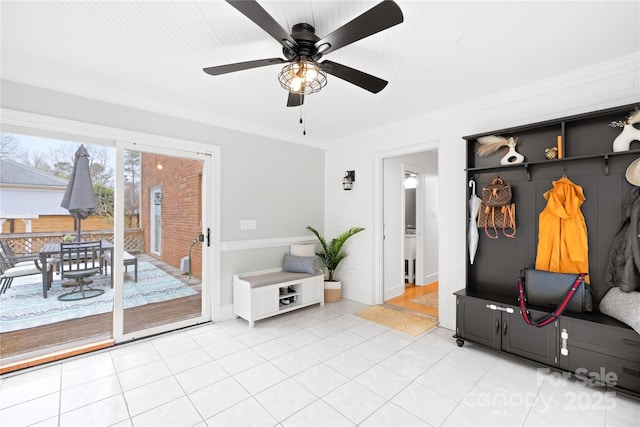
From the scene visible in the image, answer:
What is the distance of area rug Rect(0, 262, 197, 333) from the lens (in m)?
3.12

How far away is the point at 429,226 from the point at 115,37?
5213mm

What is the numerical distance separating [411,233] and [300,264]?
2556 mm

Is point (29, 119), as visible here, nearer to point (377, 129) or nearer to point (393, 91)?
point (393, 91)

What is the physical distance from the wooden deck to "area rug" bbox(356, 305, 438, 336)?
2267 mm

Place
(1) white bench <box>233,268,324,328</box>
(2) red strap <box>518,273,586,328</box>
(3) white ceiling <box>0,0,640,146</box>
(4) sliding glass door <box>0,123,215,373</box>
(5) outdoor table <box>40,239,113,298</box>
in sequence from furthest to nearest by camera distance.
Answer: (1) white bench <box>233,268,324,328</box>
(5) outdoor table <box>40,239,113,298</box>
(4) sliding glass door <box>0,123,215,373</box>
(2) red strap <box>518,273,586,328</box>
(3) white ceiling <box>0,0,640,146</box>

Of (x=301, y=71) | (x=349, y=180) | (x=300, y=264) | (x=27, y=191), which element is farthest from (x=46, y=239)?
(x=349, y=180)

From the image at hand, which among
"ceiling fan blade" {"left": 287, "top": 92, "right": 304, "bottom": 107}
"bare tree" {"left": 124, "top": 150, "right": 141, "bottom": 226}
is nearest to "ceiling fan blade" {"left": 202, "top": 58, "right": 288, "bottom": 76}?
"ceiling fan blade" {"left": 287, "top": 92, "right": 304, "bottom": 107}

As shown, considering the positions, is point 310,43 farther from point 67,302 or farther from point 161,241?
point 67,302

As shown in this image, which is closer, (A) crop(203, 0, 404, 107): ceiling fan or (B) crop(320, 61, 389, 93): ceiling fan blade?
(A) crop(203, 0, 404, 107): ceiling fan

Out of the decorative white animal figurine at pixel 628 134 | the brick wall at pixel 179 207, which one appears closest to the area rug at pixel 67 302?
the brick wall at pixel 179 207

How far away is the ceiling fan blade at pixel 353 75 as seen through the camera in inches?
75.4

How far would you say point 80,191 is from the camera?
318 cm

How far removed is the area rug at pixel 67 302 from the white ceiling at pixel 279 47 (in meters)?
2.07

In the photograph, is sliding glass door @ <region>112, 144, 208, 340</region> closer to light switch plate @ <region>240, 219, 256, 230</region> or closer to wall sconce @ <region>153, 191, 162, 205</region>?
wall sconce @ <region>153, 191, 162, 205</region>
